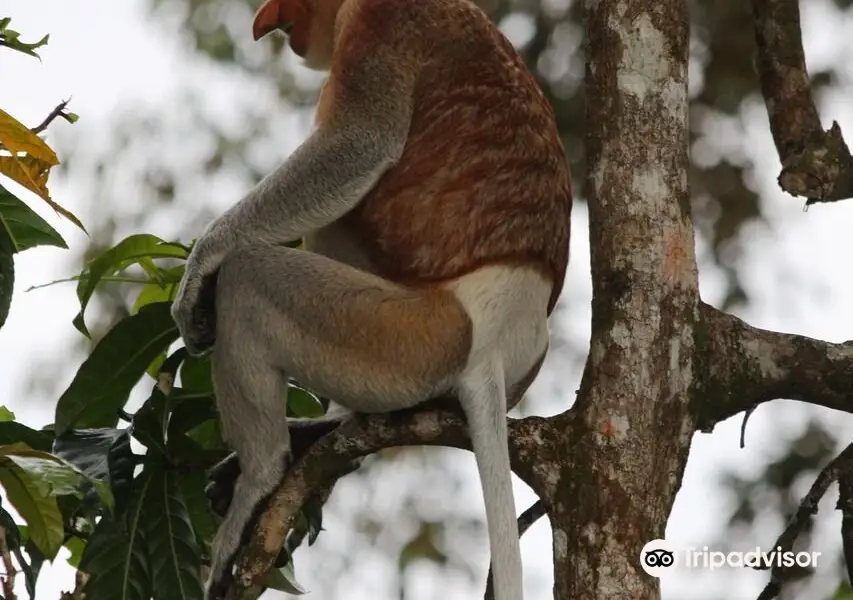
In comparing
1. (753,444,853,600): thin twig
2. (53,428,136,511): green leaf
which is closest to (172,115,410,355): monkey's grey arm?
(53,428,136,511): green leaf

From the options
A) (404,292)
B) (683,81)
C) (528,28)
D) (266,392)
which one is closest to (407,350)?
(404,292)

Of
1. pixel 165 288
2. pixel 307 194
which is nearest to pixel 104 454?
pixel 165 288

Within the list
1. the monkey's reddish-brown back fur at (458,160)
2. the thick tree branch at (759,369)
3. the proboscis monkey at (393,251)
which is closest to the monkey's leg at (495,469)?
the proboscis monkey at (393,251)

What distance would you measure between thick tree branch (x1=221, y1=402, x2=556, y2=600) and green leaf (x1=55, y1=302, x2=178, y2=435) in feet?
1.14

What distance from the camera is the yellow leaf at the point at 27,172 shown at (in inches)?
79.4

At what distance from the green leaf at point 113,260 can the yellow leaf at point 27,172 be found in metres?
0.27

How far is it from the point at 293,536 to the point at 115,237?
10.6 ft

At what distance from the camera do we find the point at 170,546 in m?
2.28

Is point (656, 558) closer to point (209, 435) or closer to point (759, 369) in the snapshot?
point (759, 369)

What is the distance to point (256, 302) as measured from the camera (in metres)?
2.32

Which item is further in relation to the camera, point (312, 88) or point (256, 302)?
point (312, 88)

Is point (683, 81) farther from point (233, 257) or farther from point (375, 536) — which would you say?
point (375, 536)

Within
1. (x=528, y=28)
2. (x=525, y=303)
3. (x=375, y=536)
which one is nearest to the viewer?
(x=525, y=303)

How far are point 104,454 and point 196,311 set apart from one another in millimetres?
318
